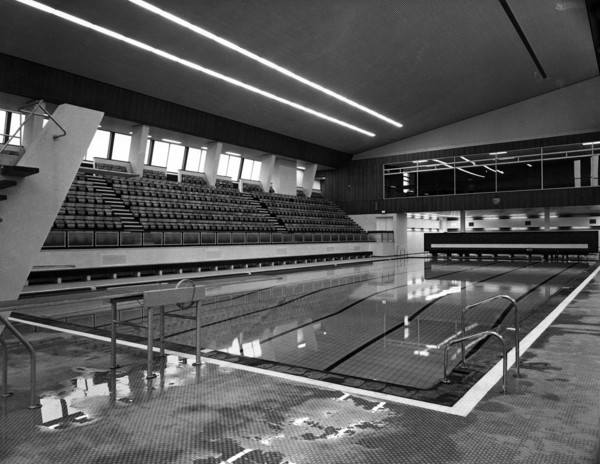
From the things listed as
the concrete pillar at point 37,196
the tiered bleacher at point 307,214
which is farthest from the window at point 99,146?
the concrete pillar at point 37,196

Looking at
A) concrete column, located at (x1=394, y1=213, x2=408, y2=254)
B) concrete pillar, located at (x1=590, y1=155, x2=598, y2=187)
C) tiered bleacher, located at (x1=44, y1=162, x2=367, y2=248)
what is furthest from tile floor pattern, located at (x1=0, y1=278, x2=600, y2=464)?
concrete column, located at (x1=394, y1=213, x2=408, y2=254)

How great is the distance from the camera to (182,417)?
268 cm

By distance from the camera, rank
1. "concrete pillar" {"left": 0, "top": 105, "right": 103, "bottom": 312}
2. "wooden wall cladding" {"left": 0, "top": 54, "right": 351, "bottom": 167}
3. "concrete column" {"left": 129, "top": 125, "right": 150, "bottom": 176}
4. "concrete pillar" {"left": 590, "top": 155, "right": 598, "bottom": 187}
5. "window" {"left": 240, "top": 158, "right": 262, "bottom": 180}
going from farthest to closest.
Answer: "window" {"left": 240, "top": 158, "right": 262, "bottom": 180} < "concrete pillar" {"left": 590, "top": 155, "right": 598, "bottom": 187} < "concrete column" {"left": 129, "top": 125, "right": 150, "bottom": 176} < "wooden wall cladding" {"left": 0, "top": 54, "right": 351, "bottom": 167} < "concrete pillar" {"left": 0, "top": 105, "right": 103, "bottom": 312}

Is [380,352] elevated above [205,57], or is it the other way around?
[205,57]

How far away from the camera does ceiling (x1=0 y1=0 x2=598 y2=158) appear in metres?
10.8

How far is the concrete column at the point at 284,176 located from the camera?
78.3 ft

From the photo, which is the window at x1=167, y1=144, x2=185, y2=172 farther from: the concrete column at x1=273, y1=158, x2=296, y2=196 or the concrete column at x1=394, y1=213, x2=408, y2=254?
the concrete column at x1=394, y1=213, x2=408, y2=254

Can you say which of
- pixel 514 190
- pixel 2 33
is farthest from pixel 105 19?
pixel 514 190

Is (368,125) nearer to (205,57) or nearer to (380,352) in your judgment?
(205,57)

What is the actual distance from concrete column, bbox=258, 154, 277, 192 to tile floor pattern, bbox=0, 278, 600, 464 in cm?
1902

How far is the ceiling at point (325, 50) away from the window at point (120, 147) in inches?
160

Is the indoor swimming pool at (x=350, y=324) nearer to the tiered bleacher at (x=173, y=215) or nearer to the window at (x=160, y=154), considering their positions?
the tiered bleacher at (x=173, y=215)

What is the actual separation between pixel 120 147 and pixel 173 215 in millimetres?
5419

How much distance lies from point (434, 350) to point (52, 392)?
3.44m
